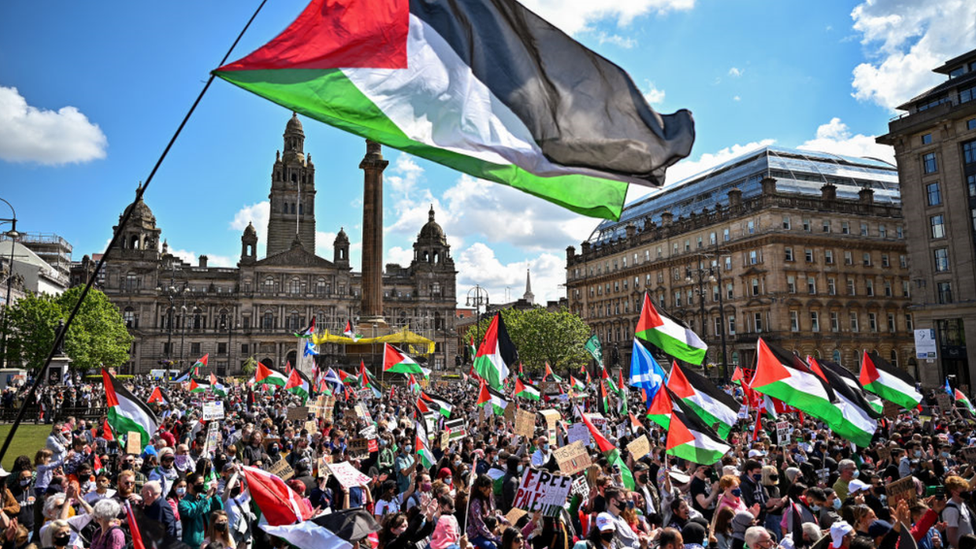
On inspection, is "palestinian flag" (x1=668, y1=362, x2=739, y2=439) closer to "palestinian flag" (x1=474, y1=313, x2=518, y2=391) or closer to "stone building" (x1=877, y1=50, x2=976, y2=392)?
"palestinian flag" (x1=474, y1=313, x2=518, y2=391)

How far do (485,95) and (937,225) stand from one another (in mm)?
49191

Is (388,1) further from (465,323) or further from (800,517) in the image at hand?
(465,323)

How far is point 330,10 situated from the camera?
6395 mm

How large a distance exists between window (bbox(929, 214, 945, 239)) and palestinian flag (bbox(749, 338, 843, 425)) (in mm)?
39105

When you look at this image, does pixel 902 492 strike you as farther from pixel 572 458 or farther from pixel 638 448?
pixel 638 448

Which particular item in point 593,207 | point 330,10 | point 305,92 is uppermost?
point 330,10

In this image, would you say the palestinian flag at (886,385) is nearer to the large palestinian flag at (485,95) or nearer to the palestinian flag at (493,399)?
the palestinian flag at (493,399)

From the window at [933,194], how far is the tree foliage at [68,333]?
62.9 m

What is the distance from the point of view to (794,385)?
1369 cm

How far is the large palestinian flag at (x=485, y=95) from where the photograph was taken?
6.30 meters

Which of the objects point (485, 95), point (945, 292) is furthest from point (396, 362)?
point (945, 292)

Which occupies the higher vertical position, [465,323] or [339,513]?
[465,323]

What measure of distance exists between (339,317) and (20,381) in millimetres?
63494

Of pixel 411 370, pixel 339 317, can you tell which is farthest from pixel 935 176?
pixel 339 317
